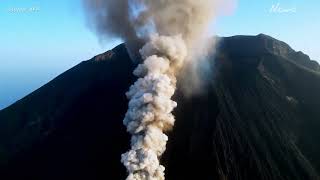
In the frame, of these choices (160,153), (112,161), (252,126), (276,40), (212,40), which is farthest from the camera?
(276,40)

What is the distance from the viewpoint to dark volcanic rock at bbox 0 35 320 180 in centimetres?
4497

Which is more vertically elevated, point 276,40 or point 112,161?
point 276,40

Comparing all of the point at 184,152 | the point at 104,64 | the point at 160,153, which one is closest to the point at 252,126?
the point at 184,152

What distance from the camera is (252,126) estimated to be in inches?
2080

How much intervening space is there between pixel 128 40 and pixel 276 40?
34.2 metres

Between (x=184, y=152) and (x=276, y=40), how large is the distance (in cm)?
4518

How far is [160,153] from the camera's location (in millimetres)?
41344

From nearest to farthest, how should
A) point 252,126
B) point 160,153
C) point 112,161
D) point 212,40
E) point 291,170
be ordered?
point 160,153
point 112,161
point 291,170
point 252,126
point 212,40

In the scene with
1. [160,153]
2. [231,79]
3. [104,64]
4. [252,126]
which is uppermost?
[104,64]

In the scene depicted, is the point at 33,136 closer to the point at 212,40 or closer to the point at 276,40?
the point at 212,40

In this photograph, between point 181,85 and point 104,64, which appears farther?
point 104,64

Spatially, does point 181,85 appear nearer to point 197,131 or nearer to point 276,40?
point 197,131

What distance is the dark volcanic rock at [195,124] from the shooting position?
4497 cm

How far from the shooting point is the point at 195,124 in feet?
154
